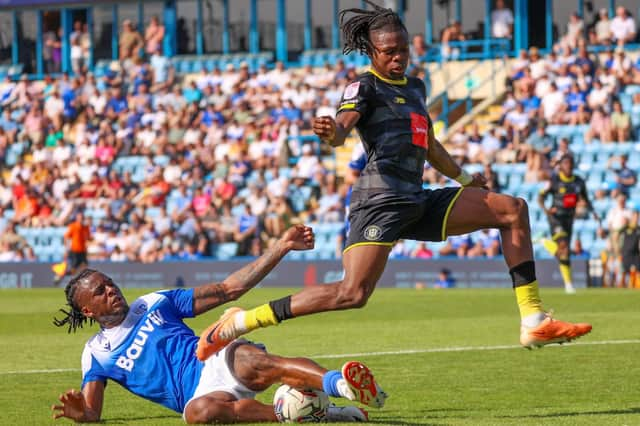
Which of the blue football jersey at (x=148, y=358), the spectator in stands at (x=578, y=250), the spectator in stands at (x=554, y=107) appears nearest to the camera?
the blue football jersey at (x=148, y=358)

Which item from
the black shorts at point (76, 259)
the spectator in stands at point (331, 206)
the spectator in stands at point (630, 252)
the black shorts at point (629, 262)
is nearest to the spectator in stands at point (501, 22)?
the spectator in stands at point (331, 206)

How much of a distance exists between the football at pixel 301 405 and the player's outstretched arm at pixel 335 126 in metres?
1.54

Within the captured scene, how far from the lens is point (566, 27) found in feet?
111

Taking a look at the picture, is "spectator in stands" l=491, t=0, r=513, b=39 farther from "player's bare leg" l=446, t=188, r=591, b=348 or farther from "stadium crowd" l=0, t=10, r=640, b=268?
"player's bare leg" l=446, t=188, r=591, b=348

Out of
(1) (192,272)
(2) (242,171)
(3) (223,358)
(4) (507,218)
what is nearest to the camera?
(3) (223,358)

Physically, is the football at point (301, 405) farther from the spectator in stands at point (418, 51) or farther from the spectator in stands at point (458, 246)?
the spectator in stands at point (418, 51)

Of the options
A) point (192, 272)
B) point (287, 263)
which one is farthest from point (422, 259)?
point (192, 272)

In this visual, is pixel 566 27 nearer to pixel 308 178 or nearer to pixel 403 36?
pixel 308 178

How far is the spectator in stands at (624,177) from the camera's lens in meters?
26.9

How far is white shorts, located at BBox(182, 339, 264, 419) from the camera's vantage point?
7914mm

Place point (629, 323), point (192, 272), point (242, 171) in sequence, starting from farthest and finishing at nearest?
point (242, 171)
point (192, 272)
point (629, 323)

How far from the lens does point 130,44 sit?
130ft

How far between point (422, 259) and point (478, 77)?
7.56 meters

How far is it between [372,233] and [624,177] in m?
19.4
